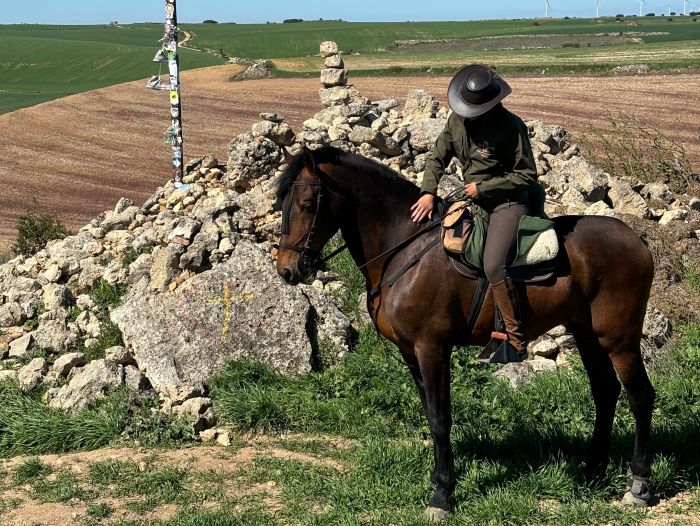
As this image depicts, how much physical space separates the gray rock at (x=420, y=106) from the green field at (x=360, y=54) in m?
30.7

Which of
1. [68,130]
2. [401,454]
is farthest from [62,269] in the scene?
[68,130]

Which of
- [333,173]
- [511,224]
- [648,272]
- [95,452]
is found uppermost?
[333,173]

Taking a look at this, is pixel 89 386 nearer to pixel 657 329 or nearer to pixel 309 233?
pixel 309 233

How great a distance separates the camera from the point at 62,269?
1122 cm

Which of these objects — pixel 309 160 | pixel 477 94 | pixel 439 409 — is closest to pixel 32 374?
pixel 309 160

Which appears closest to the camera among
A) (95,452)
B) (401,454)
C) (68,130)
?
(401,454)

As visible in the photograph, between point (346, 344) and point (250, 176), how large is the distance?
345 cm

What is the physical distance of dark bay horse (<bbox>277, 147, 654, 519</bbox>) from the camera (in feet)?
20.4

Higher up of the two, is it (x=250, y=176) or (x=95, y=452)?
(x=250, y=176)

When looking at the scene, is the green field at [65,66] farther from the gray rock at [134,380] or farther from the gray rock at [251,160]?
the gray rock at [134,380]

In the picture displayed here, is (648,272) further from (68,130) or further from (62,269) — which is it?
(68,130)

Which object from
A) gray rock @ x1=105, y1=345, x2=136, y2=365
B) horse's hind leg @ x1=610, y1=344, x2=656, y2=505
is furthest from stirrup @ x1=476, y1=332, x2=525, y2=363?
gray rock @ x1=105, y1=345, x2=136, y2=365

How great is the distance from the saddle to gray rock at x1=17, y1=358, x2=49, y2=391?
205 inches

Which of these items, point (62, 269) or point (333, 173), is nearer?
point (333, 173)
